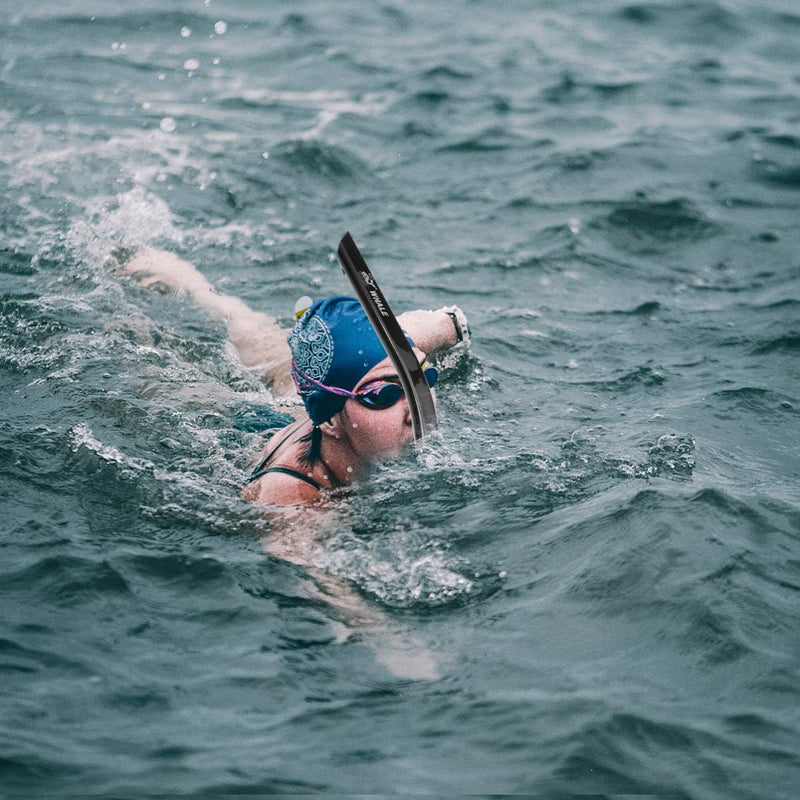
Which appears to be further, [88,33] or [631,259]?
[88,33]

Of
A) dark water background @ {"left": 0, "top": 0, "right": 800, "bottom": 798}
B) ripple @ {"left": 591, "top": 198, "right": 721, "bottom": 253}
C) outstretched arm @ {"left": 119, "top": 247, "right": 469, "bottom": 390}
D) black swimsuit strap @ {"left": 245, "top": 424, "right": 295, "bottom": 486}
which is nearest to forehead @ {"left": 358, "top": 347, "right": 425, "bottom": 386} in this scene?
dark water background @ {"left": 0, "top": 0, "right": 800, "bottom": 798}

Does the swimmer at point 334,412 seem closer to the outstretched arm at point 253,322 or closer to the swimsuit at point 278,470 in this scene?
the swimsuit at point 278,470

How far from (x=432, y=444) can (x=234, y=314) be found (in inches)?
106

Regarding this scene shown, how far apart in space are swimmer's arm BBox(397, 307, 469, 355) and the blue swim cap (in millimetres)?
1328

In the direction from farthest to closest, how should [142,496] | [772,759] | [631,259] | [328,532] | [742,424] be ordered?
[631,259] < [742,424] < [142,496] < [328,532] < [772,759]

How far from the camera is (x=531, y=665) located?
4508 millimetres

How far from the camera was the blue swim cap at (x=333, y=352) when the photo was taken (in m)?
5.45

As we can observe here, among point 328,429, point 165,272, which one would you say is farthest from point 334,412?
point 165,272

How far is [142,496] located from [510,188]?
6.55 m

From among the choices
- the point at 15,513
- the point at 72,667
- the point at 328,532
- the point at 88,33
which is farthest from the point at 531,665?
the point at 88,33

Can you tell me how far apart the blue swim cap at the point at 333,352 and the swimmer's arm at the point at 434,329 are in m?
1.33

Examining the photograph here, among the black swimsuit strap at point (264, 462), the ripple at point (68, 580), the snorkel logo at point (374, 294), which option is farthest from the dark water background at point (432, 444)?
the snorkel logo at point (374, 294)

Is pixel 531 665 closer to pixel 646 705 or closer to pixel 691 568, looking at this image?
pixel 646 705

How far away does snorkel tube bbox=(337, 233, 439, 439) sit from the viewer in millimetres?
5191
